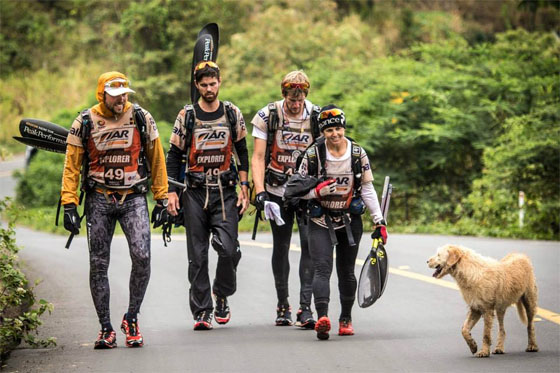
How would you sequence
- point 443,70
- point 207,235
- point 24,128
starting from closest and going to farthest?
1. point 24,128
2. point 207,235
3. point 443,70

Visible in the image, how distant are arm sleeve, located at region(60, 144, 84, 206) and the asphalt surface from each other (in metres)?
1.20

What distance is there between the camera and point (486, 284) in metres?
8.16

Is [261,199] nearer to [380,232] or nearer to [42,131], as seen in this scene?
[380,232]

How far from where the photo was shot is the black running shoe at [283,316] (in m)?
9.70

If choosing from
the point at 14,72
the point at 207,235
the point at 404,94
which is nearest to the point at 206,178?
the point at 207,235

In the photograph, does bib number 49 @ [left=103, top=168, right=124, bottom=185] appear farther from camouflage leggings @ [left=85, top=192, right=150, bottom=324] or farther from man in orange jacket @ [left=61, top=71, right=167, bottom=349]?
camouflage leggings @ [left=85, top=192, right=150, bottom=324]

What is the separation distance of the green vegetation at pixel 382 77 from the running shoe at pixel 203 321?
3.76m

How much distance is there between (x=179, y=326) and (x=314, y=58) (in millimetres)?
26765

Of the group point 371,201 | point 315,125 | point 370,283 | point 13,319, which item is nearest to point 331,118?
point 371,201

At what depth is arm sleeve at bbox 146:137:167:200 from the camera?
8.56 metres

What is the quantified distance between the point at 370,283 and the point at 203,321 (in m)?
1.53

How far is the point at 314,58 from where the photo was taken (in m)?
35.8

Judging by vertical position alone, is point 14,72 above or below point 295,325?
above

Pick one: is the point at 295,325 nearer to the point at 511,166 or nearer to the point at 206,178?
the point at 206,178
